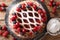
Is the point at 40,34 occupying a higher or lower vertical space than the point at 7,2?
lower

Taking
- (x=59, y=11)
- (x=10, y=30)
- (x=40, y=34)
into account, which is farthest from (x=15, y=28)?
(x=59, y=11)

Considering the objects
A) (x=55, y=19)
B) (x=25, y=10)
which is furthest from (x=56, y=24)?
(x=25, y=10)

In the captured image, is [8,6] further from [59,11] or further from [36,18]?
[59,11]

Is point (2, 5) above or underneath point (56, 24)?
above

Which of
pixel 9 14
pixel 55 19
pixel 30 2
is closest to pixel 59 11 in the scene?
pixel 55 19

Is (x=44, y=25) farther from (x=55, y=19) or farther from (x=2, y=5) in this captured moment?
(x=2, y=5)
